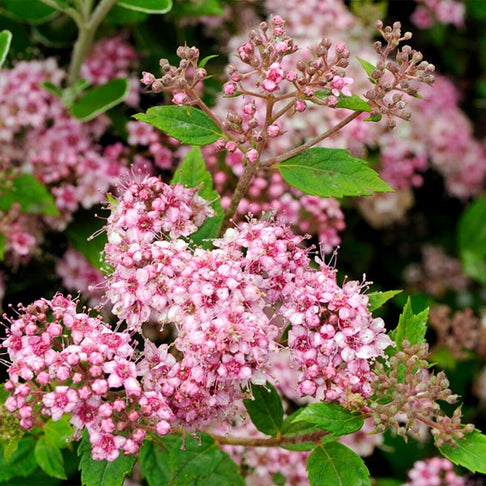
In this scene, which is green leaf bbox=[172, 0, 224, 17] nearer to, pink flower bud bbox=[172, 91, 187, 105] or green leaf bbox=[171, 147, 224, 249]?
green leaf bbox=[171, 147, 224, 249]

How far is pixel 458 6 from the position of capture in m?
3.39

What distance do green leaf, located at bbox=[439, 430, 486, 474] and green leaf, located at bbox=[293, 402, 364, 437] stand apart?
0.20 metres

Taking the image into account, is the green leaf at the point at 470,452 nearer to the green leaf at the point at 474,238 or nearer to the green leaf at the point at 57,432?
the green leaf at the point at 57,432

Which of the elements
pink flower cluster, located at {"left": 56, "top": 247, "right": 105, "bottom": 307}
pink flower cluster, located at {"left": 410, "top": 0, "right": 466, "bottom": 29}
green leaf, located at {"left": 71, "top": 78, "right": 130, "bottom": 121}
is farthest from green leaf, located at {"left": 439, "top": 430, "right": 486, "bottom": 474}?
pink flower cluster, located at {"left": 410, "top": 0, "right": 466, "bottom": 29}

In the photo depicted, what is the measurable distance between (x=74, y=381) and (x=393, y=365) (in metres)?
0.65

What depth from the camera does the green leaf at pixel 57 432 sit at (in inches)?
77.5

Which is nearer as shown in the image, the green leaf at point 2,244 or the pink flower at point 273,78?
the pink flower at point 273,78

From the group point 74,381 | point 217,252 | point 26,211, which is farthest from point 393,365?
point 26,211

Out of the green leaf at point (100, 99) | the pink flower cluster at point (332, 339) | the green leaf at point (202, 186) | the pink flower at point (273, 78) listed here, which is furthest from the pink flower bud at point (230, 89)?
the green leaf at point (100, 99)

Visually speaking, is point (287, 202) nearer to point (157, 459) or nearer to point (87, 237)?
point (87, 237)

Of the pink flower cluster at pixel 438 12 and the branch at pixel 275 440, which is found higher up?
the pink flower cluster at pixel 438 12

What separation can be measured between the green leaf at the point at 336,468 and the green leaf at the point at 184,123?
0.73 metres

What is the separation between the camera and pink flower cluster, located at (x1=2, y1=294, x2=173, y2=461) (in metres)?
1.53

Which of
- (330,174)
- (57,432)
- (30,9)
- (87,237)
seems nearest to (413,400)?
(330,174)
